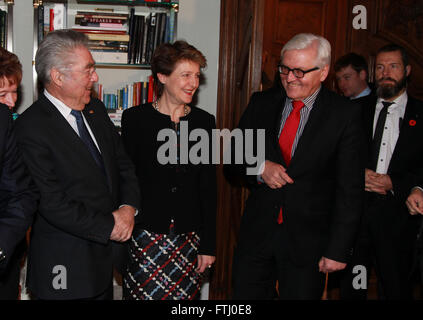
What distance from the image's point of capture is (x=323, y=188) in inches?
82.4

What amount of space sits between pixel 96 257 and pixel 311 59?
1343 mm

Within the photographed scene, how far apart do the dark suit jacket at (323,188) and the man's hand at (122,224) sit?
62 cm

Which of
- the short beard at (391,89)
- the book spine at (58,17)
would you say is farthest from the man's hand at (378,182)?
the book spine at (58,17)

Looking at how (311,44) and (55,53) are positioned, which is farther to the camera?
(311,44)

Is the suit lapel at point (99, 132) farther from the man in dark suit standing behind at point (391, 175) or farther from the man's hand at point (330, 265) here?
the man in dark suit standing behind at point (391, 175)

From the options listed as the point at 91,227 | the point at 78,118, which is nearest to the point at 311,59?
the point at 78,118

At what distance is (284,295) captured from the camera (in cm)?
211

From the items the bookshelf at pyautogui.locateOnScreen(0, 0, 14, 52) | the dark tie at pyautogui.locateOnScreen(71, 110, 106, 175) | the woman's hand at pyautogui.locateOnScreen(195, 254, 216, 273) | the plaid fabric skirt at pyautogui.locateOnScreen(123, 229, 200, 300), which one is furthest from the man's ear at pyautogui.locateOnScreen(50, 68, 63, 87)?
the bookshelf at pyautogui.locateOnScreen(0, 0, 14, 52)

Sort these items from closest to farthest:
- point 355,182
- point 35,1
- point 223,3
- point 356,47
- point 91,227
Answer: point 91,227, point 355,182, point 35,1, point 223,3, point 356,47

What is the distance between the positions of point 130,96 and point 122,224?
5.66ft

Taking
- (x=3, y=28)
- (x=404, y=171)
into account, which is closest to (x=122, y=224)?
(x=404, y=171)

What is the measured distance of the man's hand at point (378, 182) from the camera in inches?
103

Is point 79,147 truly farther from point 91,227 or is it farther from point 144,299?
point 144,299

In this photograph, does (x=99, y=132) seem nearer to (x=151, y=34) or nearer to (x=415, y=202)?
(x=151, y=34)
